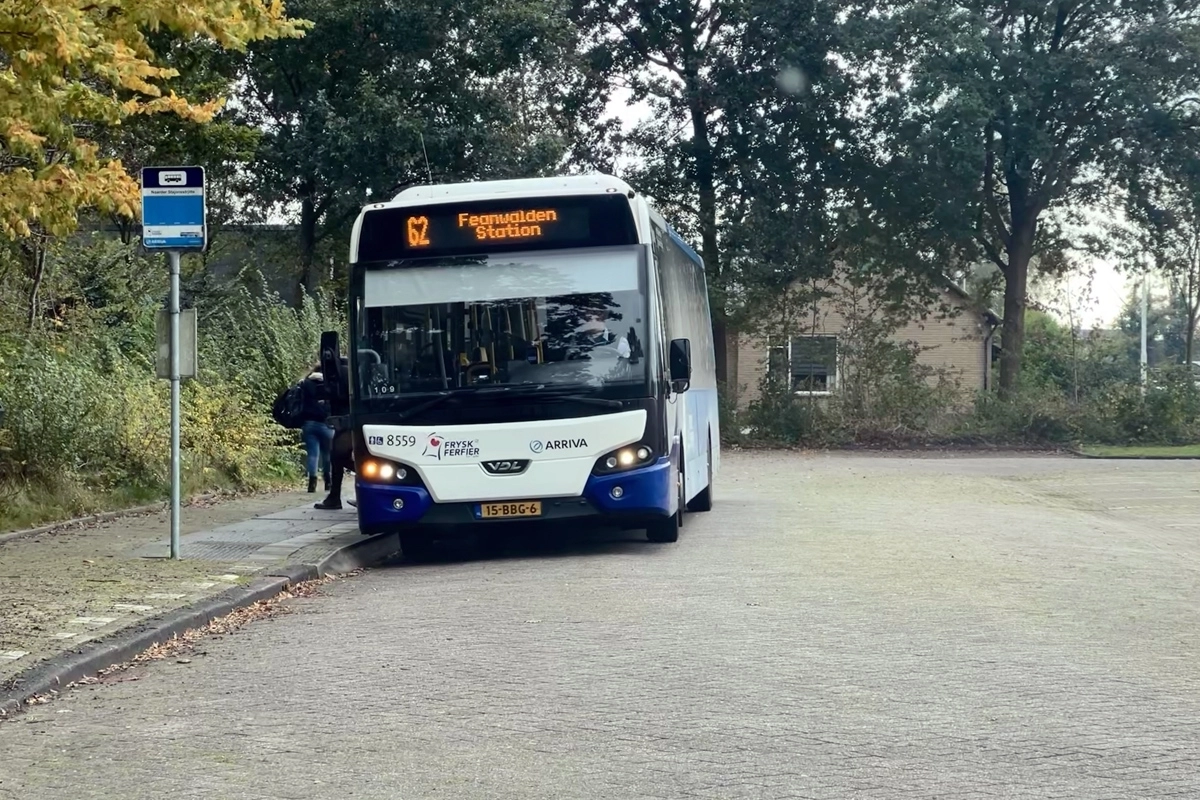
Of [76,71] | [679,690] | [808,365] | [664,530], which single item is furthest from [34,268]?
[808,365]

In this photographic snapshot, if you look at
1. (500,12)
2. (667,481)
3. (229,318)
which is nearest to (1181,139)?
(500,12)

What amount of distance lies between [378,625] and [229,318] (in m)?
19.1

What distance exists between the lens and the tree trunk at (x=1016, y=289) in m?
41.6

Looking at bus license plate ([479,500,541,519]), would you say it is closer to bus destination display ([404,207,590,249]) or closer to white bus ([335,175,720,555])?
white bus ([335,175,720,555])

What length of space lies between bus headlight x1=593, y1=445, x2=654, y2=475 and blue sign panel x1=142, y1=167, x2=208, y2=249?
3.75 m

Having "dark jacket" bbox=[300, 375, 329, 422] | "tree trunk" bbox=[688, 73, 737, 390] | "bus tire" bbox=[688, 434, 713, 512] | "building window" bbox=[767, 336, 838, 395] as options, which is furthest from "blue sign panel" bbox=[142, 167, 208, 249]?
"tree trunk" bbox=[688, 73, 737, 390]

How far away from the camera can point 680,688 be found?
707 centimetres

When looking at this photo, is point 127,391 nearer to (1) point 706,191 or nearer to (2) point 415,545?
(2) point 415,545

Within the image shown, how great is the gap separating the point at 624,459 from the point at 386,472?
2.03m

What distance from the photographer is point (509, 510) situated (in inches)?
506

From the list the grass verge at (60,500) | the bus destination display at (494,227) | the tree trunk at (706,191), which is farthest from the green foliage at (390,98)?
the bus destination display at (494,227)

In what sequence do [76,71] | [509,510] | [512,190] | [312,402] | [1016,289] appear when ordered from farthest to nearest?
1. [1016,289]
2. [312,402]
3. [512,190]
4. [509,510]
5. [76,71]

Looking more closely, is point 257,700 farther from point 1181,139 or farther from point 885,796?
point 1181,139

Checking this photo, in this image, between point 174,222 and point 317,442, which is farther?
point 317,442
